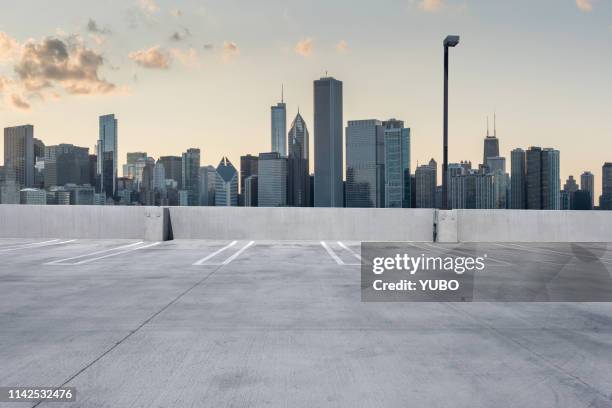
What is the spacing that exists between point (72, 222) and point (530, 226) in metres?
19.8

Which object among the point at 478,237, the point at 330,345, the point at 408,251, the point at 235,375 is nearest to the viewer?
the point at 235,375

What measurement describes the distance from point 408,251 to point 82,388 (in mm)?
12976

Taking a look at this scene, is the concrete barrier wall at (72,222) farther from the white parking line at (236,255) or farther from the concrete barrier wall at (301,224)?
the white parking line at (236,255)

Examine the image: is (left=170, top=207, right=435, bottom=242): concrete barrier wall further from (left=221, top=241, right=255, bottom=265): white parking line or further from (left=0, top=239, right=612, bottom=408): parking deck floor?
(left=0, top=239, right=612, bottom=408): parking deck floor

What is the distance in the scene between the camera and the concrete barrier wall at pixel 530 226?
65.9 ft

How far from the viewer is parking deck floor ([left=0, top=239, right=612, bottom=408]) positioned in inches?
148

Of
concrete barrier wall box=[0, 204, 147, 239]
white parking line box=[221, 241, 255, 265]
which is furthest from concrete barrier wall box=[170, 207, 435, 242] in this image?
white parking line box=[221, 241, 255, 265]

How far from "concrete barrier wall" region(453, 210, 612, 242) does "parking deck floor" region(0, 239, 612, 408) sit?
12885 millimetres

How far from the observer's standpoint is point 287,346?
497 cm

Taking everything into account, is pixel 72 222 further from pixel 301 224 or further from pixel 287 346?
pixel 287 346

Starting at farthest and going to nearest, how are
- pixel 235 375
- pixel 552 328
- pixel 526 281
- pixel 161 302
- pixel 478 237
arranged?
pixel 478 237
pixel 526 281
pixel 161 302
pixel 552 328
pixel 235 375

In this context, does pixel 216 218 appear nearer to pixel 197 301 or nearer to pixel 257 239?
pixel 257 239

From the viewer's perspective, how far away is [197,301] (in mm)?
7195

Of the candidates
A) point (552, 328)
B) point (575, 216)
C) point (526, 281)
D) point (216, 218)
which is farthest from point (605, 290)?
point (216, 218)
